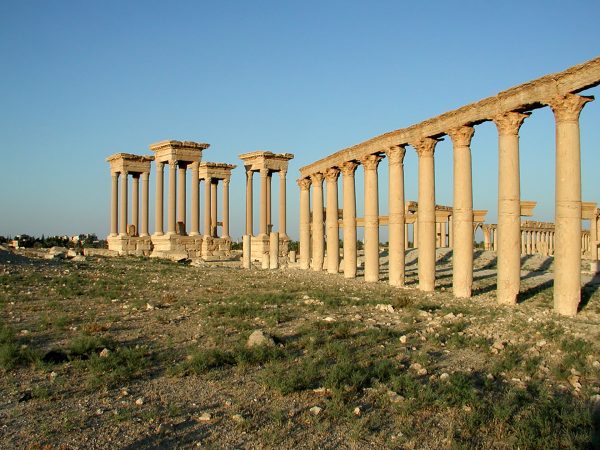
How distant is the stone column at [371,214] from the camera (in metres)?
29.2

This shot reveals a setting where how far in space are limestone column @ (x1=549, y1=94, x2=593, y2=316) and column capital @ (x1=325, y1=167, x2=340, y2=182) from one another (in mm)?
18021

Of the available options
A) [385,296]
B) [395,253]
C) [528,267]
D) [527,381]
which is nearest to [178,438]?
[527,381]

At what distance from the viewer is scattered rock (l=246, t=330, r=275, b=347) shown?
12.0 meters

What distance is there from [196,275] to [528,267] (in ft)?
68.7

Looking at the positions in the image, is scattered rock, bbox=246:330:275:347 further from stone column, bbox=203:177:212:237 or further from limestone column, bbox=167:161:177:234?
stone column, bbox=203:177:212:237

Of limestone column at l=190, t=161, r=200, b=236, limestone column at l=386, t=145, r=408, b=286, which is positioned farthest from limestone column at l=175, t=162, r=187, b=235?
limestone column at l=386, t=145, r=408, b=286

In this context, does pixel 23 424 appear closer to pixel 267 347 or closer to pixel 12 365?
pixel 12 365

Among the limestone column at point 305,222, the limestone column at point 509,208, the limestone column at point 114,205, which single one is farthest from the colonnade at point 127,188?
the limestone column at point 509,208

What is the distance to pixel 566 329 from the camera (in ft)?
46.7

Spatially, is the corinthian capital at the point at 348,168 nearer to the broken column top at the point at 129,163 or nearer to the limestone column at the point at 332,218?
the limestone column at the point at 332,218

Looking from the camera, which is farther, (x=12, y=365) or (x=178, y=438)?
(x=12, y=365)

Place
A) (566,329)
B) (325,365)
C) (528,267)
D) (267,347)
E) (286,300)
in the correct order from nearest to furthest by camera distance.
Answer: (325,365) < (267,347) < (566,329) < (286,300) < (528,267)

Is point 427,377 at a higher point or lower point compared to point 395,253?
lower

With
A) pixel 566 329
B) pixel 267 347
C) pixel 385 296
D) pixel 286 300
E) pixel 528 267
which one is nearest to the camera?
pixel 267 347
